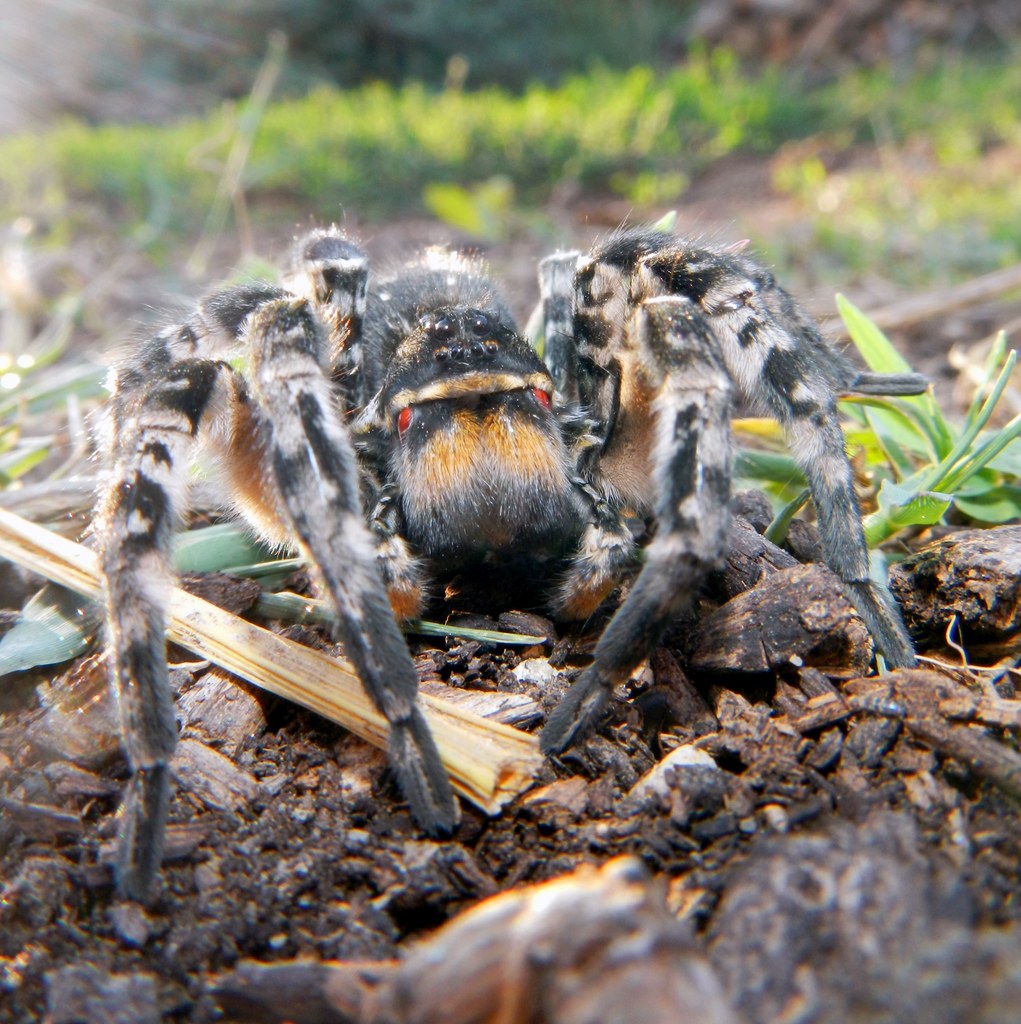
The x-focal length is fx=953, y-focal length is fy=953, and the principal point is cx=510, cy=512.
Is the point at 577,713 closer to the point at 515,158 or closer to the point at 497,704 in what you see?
the point at 497,704

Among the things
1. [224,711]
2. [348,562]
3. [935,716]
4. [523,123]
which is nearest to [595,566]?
[348,562]

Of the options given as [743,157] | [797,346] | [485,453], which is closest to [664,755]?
[485,453]

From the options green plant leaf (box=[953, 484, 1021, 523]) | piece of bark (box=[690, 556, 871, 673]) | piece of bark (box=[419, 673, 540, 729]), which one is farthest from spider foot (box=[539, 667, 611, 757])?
green plant leaf (box=[953, 484, 1021, 523])

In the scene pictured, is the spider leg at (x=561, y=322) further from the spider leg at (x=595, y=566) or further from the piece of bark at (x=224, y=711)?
the piece of bark at (x=224, y=711)

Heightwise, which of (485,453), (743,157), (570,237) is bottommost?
(485,453)

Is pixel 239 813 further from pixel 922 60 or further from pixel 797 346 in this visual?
pixel 922 60

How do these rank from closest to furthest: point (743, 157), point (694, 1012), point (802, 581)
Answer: point (694, 1012) < point (802, 581) < point (743, 157)

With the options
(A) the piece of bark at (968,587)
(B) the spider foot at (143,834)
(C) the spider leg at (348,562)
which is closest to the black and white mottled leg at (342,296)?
A: (C) the spider leg at (348,562)
